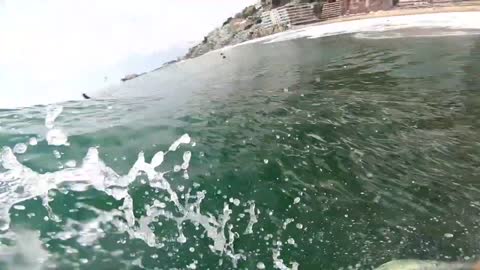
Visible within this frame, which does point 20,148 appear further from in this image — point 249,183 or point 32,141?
point 249,183

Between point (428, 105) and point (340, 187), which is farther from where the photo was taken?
point (428, 105)

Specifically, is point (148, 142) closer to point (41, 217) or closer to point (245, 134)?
point (245, 134)

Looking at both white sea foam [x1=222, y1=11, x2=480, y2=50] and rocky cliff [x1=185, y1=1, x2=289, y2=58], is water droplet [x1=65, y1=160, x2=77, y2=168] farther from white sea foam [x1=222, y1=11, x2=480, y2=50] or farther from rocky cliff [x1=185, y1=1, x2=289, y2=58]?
rocky cliff [x1=185, y1=1, x2=289, y2=58]

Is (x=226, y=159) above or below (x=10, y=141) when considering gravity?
below

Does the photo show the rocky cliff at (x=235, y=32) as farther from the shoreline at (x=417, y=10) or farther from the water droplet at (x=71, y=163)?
the water droplet at (x=71, y=163)

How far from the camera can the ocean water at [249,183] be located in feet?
9.69

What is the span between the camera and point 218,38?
23.4 m

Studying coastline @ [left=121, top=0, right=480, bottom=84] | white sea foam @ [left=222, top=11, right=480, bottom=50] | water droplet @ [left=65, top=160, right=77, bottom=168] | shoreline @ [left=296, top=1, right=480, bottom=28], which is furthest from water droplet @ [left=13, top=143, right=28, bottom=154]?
shoreline @ [left=296, top=1, right=480, bottom=28]

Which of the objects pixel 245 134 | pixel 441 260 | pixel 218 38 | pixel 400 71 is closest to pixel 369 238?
pixel 441 260

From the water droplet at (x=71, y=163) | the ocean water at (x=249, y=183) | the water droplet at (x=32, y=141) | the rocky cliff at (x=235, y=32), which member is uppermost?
the water droplet at (x=32, y=141)

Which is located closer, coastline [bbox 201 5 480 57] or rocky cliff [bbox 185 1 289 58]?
coastline [bbox 201 5 480 57]

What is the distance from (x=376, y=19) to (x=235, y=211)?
1541cm

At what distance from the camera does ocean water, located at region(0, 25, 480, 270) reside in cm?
295

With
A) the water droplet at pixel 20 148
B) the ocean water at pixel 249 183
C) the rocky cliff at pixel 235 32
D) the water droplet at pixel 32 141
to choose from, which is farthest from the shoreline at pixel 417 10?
the water droplet at pixel 20 148
